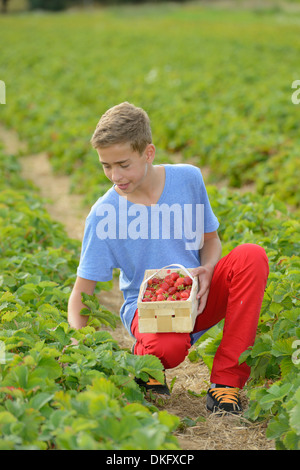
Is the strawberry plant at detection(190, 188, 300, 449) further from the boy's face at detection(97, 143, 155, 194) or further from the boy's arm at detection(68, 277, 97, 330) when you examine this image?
the boy's face at detection(97, 143, 155, 194)

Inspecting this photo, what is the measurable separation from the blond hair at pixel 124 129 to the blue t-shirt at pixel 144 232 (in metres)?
0.30

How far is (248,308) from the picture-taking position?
285 cm

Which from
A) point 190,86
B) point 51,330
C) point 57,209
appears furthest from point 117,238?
point 190,86

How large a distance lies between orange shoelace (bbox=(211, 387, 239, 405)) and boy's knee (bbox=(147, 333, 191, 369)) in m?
0.23

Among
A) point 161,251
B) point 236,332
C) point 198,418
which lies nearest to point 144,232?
point 161,251

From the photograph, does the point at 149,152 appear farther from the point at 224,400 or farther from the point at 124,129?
the point at 224,400

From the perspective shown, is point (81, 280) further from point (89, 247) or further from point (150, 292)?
point (150, 292)

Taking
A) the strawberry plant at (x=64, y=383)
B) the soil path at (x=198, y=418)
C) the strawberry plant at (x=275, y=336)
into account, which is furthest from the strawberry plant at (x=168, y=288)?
the soil path at (x=198, y=418)

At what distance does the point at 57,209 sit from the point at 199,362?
13.2 ft

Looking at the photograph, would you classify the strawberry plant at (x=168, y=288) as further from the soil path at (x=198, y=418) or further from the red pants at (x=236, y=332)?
the soil path at (x=198, y=418)

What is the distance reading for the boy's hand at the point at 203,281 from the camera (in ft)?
9.67

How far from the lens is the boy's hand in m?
2.95

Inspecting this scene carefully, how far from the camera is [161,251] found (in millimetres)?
3059

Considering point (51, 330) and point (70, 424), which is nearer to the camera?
point (70, 424)
